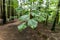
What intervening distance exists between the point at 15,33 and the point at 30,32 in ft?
4.41

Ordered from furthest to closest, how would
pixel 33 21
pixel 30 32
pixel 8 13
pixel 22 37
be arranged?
pixel 8 13, pixel 30 32, pixel 22 37, pixel 33 21

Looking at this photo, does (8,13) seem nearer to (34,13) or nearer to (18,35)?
(18,35)

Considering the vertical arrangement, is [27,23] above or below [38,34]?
above

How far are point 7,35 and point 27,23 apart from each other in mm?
4597

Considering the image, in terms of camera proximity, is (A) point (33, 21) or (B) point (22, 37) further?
(B) point (22, 37)

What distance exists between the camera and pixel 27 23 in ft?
24.1

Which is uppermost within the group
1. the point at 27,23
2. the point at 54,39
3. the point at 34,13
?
the point at 34,13

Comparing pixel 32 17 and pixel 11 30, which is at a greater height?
→ pixel 32 17

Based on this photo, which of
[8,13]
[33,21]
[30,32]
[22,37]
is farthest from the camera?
[8,13]

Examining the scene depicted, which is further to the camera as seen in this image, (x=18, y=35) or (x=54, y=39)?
(x=54, y=39)

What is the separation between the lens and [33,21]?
7000mm

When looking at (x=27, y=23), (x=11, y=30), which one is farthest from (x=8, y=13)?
(x=27, y=23)

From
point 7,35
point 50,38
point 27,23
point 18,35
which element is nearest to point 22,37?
point 18,35

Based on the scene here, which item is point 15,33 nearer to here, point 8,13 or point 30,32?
point 30,32
